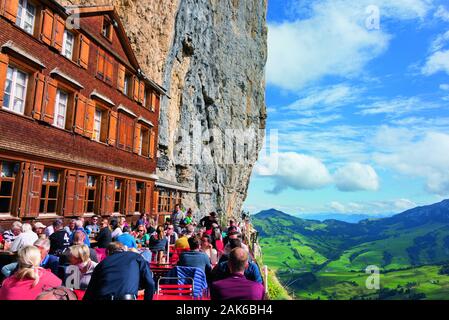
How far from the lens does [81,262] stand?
5398mm

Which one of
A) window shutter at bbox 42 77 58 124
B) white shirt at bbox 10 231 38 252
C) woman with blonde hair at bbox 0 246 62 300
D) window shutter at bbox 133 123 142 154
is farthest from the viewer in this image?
window shutter at bbox 133 123 142 154

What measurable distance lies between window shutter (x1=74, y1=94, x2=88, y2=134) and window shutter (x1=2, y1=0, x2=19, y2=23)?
14.1 feet

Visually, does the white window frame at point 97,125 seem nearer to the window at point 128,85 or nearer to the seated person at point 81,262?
the window at point 128,85

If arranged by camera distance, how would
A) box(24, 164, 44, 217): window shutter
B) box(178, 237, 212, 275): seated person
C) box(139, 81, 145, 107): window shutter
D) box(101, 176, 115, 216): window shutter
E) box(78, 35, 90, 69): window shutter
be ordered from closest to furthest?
box(178, 237, 212, 275): seated person < box(24, 164, 44, 217): window shutter < box(78, 35, 90, 69): window shutter < box(101, 176, 115, 216): window shutter < box(139, 81, 145, 107): window shutter

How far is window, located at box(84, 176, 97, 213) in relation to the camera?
16395 millimetres

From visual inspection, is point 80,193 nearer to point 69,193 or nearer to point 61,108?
point 69,193

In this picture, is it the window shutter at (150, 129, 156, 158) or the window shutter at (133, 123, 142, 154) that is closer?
the window shutter at (133, 123, 142, 154)

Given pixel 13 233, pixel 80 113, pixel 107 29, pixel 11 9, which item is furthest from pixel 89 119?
pixel 13 233

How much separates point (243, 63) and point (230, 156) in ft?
49.5

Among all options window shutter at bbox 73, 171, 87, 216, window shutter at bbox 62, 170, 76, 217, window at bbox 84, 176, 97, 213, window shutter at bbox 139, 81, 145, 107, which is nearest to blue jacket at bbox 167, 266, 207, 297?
window shutter at bbox 62, 170, 76, 217

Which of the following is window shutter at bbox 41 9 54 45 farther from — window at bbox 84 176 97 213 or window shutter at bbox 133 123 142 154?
window shutter at bbox 133 123 142 154

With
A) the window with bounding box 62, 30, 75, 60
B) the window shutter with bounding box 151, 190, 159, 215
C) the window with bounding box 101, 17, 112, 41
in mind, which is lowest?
the window shutter with bounding box 151, 190, 159, 215

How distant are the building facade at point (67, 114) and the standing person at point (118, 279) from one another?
29.2 ft
